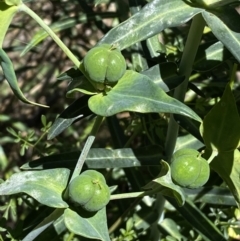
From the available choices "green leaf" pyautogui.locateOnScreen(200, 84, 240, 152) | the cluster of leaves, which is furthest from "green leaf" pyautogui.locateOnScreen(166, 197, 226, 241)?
"green leaf" pyautogui.locateOnScreen(200, 84, 240, 152)

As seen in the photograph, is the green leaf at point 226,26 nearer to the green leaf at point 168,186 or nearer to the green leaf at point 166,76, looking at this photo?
the green leaf at point 166,76

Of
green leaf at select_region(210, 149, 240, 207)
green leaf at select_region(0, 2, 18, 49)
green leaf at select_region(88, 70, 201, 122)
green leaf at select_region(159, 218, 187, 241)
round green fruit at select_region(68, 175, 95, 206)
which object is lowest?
green leaf at select_region(159, 218, 187, 241)

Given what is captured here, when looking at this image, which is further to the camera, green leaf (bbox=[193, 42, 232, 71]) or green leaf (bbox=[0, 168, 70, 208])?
green leaf (bbox=[193, 42, 232, 71])

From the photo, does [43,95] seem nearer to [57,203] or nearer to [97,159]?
[97,159]

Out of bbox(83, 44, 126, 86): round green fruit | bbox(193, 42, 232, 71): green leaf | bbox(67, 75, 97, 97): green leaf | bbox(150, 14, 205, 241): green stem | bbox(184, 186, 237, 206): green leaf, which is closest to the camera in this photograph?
bbox(83, 44, 126, 86): round green fruit

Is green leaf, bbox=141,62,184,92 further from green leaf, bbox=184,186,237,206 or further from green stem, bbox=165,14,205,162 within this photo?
green leaf, bbox=184,186,237,206

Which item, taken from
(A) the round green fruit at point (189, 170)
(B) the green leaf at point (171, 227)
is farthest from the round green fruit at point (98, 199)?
(B) the green leaf at point (171, 227)
